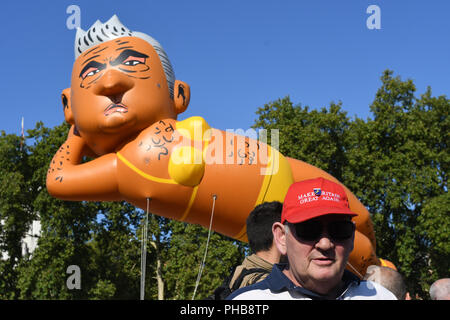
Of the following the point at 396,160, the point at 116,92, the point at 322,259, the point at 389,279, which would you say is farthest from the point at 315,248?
the point at 396,160

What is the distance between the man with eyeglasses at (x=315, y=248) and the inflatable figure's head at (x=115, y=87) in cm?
543

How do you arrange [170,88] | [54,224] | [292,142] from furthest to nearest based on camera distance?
1. [292,142]
2. [54,224]
3. [170,88]

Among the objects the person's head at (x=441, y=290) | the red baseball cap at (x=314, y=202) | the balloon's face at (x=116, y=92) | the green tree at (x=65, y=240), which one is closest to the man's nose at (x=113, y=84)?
the balloon's face at (x=116, y=92)

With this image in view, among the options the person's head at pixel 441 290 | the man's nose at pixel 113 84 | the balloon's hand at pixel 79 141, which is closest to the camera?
the person's head at pixel 441 290

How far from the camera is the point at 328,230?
1.82 m

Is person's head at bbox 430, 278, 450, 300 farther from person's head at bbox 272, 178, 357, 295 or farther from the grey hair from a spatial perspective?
the grey hair

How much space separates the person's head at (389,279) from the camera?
2.96m

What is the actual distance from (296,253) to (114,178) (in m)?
5.65

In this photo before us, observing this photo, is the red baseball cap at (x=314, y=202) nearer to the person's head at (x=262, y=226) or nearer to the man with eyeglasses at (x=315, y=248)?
the man with eyeglasses at (x=315, y=248)

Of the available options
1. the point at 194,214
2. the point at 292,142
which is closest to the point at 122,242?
the point at 292,142

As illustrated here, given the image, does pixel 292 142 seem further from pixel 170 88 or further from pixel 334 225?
pixel 334 225

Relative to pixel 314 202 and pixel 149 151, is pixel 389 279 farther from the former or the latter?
pixel 149 151

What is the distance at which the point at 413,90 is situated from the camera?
20094 mm

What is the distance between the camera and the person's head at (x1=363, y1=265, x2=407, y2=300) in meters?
2.96
